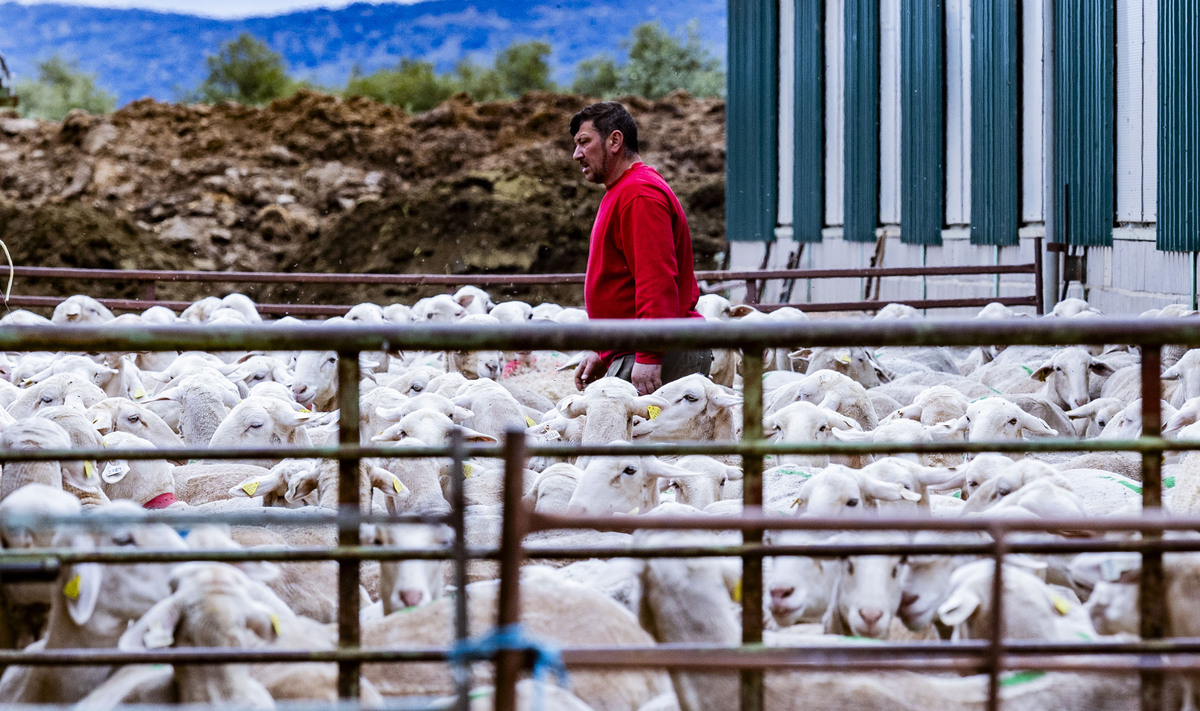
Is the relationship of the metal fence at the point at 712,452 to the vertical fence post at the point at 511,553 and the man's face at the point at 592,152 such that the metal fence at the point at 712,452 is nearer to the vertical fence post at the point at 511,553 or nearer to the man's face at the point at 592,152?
the vertical fence post at the point at 511,553

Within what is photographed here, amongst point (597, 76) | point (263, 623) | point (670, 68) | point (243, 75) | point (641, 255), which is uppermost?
point (597, 76)

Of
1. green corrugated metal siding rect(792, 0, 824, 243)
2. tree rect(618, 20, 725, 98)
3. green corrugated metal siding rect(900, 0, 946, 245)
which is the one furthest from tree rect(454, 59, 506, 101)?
green corrugated metal siding rect(900, 0, 946, 245)

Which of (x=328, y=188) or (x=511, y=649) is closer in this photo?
(x=511, y=649)

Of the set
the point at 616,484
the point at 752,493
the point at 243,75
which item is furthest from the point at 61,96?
the point at 752,493

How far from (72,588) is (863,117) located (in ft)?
51.5

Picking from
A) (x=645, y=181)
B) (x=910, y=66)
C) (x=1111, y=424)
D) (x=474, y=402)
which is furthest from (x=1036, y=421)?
(x=910, y=66)

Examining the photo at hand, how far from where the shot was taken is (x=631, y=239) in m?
6.34

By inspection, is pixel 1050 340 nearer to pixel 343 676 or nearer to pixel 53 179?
pixel 343 676

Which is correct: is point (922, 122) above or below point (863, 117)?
below

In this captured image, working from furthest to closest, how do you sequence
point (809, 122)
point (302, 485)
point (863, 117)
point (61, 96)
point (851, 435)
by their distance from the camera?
point (61, 96) → point (809, 122) → point (863, 117) → point (851, 435) → point (302, 485)

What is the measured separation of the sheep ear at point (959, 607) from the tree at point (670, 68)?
47995mm

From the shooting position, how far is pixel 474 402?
723 cm

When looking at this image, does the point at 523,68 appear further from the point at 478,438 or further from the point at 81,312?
the point at 478,438

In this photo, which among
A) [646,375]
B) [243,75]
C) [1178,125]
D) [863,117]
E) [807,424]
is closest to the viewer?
[807,424]
